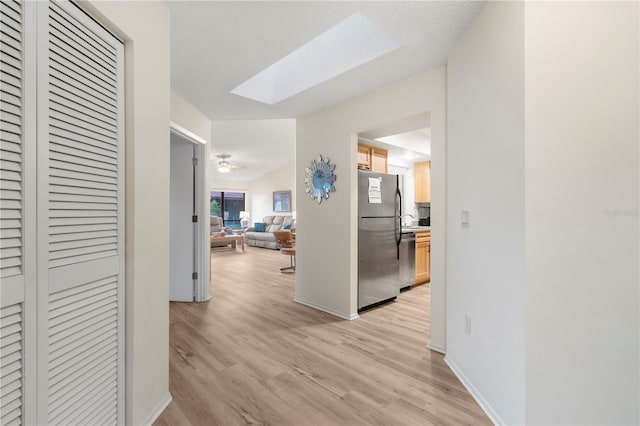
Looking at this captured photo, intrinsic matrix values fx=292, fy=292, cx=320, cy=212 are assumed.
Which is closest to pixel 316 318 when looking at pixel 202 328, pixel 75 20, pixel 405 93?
pixel 202 328

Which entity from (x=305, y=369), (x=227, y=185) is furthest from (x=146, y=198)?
(x=227, y=185)

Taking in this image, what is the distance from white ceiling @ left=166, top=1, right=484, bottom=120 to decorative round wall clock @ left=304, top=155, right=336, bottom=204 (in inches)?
32.3

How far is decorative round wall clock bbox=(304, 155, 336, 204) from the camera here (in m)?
3.38

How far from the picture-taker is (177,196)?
3.76 meters

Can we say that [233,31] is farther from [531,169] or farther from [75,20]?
[531,169]

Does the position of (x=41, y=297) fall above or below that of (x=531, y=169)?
below

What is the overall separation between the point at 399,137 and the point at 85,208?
12.5 ft

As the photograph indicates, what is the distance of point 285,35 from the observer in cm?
202

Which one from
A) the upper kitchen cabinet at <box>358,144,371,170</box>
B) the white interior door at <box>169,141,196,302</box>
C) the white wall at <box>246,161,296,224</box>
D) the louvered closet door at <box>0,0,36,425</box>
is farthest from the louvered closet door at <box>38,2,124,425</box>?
the white wall at <box>246,161,296,224</box>

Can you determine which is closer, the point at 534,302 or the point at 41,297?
the point at 41,297

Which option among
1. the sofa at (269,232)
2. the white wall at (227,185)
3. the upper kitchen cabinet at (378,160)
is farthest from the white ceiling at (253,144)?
the upper kitchen cabinet at (378,160)

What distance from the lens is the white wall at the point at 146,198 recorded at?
4.89 feet

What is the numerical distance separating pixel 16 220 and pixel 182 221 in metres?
2.79

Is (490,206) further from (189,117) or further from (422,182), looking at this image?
(422,182)
